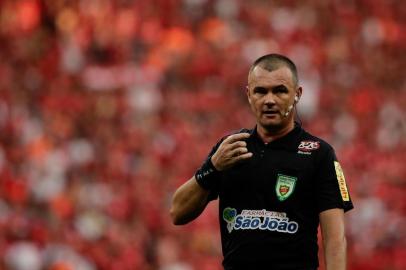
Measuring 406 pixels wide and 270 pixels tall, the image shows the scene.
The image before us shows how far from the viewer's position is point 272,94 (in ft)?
16.7

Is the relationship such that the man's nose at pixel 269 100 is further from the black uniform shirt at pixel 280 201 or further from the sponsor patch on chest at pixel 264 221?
the sponsor patch on chest at pixel 264 221

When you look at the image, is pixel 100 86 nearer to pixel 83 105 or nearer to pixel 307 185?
pixel 83 105

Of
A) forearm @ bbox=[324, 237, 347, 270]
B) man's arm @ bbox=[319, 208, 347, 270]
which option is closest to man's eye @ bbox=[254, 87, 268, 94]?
man's arm @ bbox=[319, 208, 347, 270]

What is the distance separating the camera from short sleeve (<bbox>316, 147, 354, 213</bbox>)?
5.05m

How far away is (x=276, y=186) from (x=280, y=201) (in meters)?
0.07

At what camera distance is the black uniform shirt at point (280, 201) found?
506cm

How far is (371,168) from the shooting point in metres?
15.0

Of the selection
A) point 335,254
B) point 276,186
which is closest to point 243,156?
point 276,186

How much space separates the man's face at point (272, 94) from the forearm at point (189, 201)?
400mm

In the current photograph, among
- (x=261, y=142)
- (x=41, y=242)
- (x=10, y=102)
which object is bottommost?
(x=261, y=142)

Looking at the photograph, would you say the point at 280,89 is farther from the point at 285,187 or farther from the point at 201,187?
the point at 201,187

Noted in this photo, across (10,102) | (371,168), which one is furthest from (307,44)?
(10,102)

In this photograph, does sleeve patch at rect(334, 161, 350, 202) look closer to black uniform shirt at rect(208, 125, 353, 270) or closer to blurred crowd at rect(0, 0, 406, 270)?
black uniform shirt at rect(208, 125, 353, 270)

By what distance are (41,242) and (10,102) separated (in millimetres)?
3681
